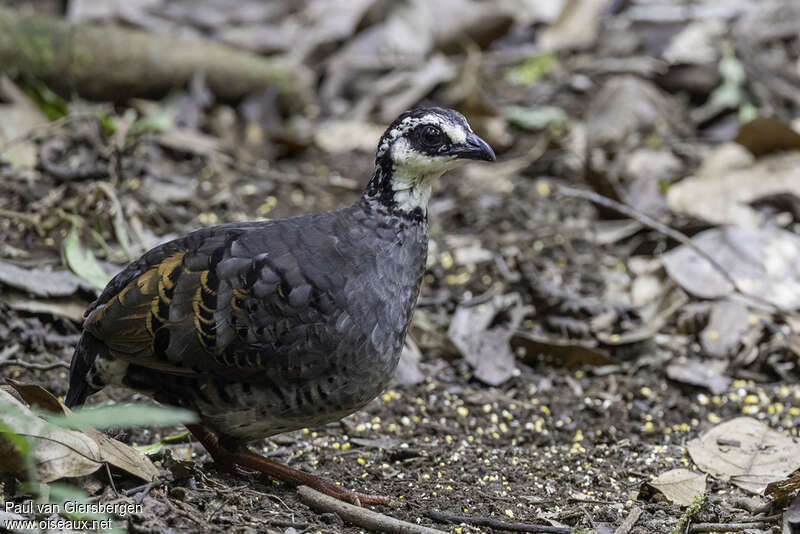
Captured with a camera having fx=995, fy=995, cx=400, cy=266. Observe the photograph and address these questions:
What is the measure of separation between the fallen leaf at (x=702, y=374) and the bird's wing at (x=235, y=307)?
218 cm

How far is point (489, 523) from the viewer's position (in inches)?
138

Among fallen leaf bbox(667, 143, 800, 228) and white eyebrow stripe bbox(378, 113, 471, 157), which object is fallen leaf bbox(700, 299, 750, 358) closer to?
fallen leaf bbox(667, 143, 800, 228)

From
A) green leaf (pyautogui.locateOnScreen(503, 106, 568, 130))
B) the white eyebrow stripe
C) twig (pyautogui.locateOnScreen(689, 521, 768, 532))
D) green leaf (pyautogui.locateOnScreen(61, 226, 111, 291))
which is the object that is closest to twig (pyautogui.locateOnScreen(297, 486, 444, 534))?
twig (pyautogui.locateOnScreen(689, 521, 768, 532))

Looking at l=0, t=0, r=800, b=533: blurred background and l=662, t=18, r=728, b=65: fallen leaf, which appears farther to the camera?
l=662, t=18, r=728, b=65: fallen leaf

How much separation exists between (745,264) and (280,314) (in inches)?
122

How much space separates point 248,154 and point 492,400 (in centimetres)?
316

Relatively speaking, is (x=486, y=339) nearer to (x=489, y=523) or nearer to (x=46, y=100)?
(x=489, y=523)

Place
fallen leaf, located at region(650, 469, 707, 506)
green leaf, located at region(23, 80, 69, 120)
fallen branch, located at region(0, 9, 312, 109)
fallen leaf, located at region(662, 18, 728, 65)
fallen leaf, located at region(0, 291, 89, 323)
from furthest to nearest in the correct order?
fallen leaf, located at region(662, 18, 728, 65) < fallen branch, located at region(0, 9, 312, 109) < green leaf, located at region(23, 80, 69, 120) < fallen leaf, located at region(0, 291, 89, 323) < fallen leaf, located at region(650, 469, 707, 506)

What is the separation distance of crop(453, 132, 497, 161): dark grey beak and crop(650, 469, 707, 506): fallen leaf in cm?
144

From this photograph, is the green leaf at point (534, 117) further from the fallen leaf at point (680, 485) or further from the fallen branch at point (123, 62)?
the fallen leaf at point (680, 485)

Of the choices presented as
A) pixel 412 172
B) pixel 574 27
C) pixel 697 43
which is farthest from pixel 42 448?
pixel 574 27

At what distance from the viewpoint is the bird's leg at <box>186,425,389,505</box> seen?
3.69 m

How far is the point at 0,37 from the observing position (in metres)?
6.90

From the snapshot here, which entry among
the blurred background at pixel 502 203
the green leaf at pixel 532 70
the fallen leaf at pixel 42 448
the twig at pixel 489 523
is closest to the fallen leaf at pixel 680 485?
the blurred background at pixel 502 203
